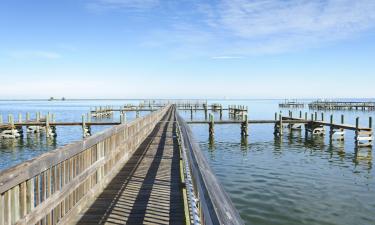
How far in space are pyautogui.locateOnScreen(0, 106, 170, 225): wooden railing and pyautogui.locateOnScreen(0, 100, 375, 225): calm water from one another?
7.20 metres

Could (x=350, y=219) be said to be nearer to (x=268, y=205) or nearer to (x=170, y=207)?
(x=268, y=205)

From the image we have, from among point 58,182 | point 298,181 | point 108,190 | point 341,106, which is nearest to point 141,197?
point 108,190

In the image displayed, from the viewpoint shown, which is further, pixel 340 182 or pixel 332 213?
pixel 340 182

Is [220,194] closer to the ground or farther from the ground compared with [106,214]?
farther from the ground

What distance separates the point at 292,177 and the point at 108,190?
14.4 meters

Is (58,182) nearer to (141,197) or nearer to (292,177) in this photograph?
(141,197)

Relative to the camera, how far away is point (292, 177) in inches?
Answer: 787

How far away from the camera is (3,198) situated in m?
3.54

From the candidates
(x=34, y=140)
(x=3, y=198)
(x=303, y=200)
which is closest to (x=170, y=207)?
(x=3, y=198)

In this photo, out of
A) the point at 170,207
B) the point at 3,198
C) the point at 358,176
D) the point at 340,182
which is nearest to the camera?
the point at 3,198

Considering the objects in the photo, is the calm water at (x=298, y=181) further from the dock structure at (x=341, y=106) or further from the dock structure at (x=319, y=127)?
the dock structure at (x=341, y=106)

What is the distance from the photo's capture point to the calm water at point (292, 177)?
13789 mm

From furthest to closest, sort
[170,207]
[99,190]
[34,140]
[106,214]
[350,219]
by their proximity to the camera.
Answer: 1. [34,140]
2. [350,219]
3. [99,190]
4. [170,207]
5. [106,214]

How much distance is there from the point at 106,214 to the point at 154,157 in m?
7.49
